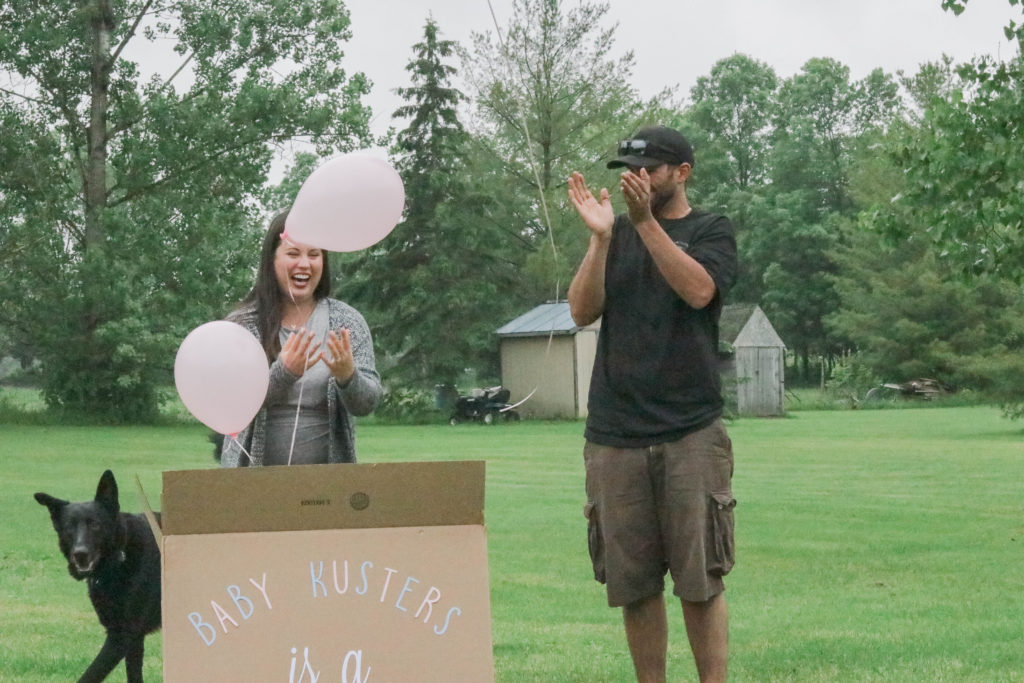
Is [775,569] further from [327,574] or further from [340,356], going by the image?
[327,574]

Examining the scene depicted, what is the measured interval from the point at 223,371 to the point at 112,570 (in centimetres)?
167

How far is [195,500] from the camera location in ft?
9.07

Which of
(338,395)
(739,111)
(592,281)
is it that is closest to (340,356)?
(338,395)

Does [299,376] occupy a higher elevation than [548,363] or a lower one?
higher

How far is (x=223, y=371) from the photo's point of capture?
3492mm

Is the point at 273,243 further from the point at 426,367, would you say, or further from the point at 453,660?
the point at 426,367

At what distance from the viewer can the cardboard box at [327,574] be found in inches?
109

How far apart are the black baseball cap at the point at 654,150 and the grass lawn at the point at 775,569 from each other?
7.39 ft

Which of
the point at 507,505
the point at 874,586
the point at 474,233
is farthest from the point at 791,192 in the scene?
the point at 874,586

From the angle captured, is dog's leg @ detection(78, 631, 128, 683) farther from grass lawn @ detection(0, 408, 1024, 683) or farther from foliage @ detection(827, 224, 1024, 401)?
foliage @ detection(827, 224, 1024, 401)

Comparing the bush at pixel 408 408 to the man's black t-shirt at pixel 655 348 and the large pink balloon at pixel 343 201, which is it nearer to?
the man's black t-shirt at pixel 655 348

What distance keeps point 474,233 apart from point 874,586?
2976 cm

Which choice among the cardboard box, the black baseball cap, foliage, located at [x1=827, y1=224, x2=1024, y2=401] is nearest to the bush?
foliage, located at [x1=827, y1=224, x2=1024, y2=401]

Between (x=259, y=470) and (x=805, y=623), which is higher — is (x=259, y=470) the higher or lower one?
the higher one
